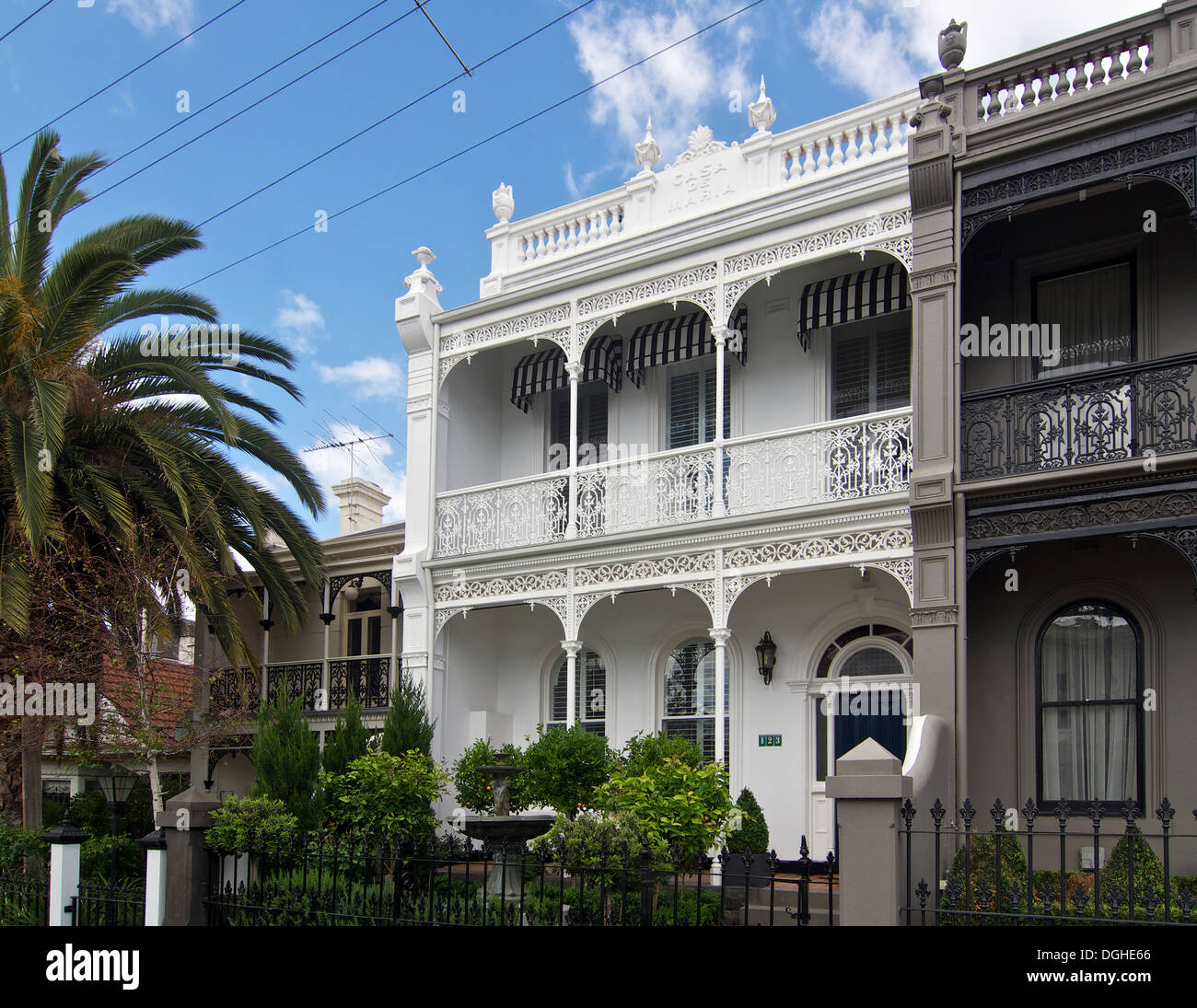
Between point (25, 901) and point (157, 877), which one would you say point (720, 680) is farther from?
point (25, 901)

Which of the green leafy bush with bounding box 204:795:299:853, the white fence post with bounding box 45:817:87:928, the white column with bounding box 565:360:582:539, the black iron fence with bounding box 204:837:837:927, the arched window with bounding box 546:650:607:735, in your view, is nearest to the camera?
the black iron fence with bounding box 204:837:837:927

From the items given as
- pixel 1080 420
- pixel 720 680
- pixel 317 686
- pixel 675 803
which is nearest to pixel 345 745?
pixel 317 686

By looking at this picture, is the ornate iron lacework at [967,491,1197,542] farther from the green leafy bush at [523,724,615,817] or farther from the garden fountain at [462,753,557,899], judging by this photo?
the garden fountain at [462,753,557,899]

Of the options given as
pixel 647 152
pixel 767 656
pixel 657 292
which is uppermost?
pixel 647 152

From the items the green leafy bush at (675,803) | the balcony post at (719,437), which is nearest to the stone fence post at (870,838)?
the green leafy bush at (675,803)

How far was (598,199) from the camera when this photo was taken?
17.1 meters

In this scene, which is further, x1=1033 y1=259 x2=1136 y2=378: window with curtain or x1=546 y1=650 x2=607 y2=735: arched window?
x1=546 y1=650 x2=607 y2=735: arched window

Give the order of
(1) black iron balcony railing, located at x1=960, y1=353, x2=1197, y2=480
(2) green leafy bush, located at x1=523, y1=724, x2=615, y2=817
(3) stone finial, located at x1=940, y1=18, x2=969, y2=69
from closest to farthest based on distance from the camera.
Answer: (1) black iron balcony railing, located at x1=960, y1=353, x2=1197, y2=480, (3) stone finial, located at x1=940, y1=18, x2=969, y2=69, (2) green leafy bush, located at x1=523, y1=724, x2=615, y2=817

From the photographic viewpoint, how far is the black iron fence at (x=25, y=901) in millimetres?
10742

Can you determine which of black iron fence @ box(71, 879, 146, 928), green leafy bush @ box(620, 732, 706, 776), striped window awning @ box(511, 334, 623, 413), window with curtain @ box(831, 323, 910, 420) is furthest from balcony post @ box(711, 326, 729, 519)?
black iron fence @ box(71, 879, 146, 928)

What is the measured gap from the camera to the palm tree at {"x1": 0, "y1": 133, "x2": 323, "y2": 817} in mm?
14602

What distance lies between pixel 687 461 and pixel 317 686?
7.91 metres

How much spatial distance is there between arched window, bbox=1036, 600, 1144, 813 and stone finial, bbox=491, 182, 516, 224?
388 inches

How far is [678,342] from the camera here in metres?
16.2
